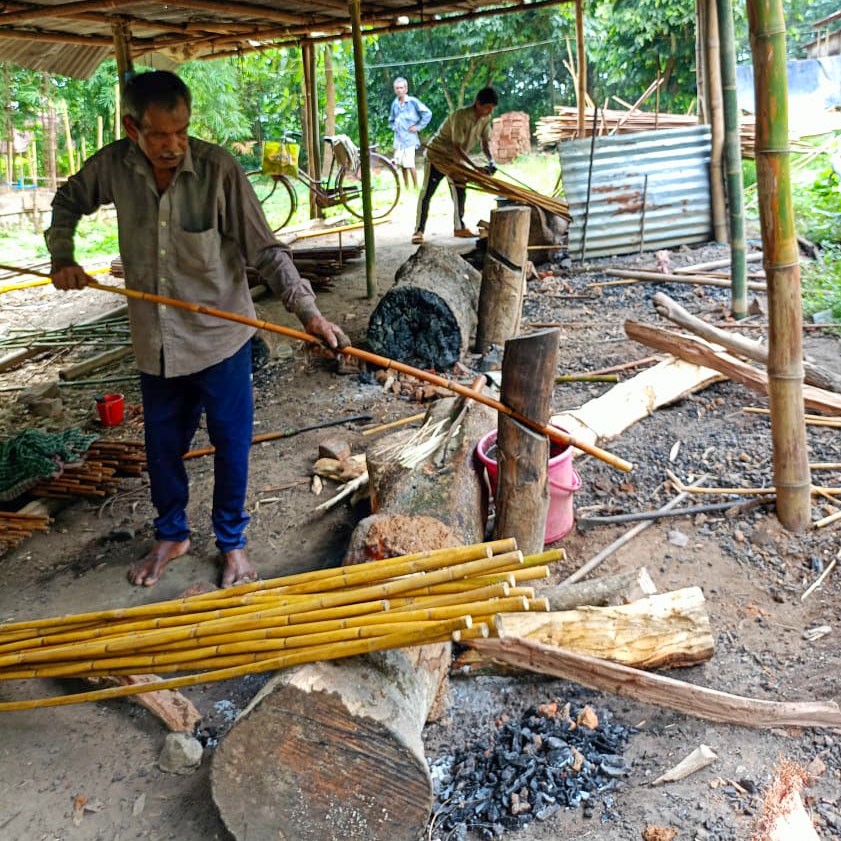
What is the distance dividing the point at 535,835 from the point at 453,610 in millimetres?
689

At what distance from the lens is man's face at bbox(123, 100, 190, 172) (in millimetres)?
2830

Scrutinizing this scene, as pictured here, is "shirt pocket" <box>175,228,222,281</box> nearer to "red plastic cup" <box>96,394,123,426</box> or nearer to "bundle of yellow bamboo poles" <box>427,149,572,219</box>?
"red plastic cup" <box>96,394,123,426</box>

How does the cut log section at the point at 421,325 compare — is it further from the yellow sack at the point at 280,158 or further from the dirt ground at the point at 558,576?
the yellow sack at the point at 280,158

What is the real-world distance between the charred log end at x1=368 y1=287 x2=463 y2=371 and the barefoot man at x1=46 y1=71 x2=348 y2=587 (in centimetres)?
279

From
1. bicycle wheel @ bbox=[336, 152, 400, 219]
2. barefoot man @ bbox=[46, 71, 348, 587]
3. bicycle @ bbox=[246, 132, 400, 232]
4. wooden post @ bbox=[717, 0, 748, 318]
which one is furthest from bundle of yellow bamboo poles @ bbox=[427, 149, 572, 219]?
barefoot man @ bbox=[46, 71, 348, 587]

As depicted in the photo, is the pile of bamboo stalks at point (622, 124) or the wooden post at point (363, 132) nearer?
the wooden post at point (363, 132)

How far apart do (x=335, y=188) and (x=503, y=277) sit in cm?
623

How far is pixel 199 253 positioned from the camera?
3096 millimetres

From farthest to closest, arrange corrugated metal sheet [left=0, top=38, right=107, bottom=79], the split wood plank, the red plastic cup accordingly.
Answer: corrugated metal sheet [left=0, top=38, right=107, bottom=79] → the red plastic cup → the split wood plank

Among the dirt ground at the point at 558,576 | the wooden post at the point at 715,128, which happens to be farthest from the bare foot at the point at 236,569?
the wooden post at the point at 715,128

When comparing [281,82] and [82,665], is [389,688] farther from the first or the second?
[281,82]

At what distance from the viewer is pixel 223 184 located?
308cm

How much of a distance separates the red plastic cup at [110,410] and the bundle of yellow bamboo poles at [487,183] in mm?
4632

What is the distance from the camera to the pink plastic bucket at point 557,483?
3465 millimetres
